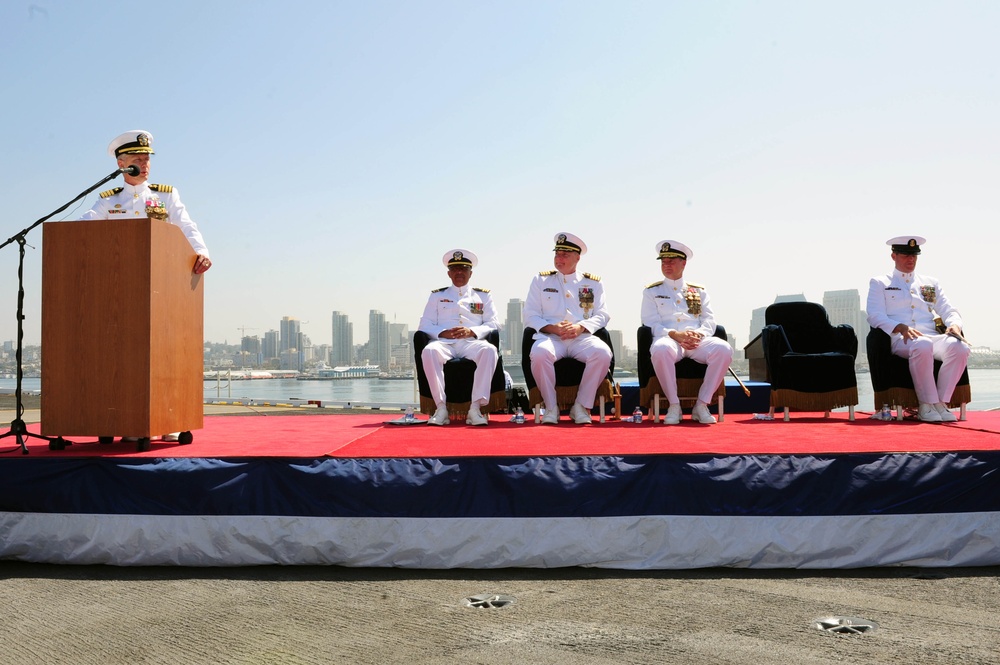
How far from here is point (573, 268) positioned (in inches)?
209

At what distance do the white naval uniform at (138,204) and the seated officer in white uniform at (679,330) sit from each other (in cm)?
283

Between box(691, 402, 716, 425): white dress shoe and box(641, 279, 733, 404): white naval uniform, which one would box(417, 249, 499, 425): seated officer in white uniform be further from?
box(691, 402, 716, 425): white dress shoe

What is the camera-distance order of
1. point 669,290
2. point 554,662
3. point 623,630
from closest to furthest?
point 554,662
point 623,630
point 669,290

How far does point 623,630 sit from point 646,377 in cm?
268

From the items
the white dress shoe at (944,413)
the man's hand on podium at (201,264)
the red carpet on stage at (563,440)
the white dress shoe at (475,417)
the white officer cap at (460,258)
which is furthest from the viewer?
the white officer cap at (460,258)

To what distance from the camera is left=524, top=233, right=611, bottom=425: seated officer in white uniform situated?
474 centimetres

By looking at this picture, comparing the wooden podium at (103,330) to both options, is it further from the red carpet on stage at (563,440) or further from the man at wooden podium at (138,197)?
the man at wooden podium at (138,197)

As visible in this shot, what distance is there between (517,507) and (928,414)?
299 centimetres

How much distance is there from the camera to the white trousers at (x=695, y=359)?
4703 mm

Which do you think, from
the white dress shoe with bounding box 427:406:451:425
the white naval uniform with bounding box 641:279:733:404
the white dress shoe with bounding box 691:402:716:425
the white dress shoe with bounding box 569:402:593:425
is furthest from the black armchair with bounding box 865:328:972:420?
the white dress shoe with bounding box 427:406:451:425

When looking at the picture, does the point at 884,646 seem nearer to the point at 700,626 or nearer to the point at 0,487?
the point at 700,626

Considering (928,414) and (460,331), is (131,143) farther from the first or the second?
(928,414)

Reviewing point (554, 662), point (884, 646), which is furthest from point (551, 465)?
point (884, 646)

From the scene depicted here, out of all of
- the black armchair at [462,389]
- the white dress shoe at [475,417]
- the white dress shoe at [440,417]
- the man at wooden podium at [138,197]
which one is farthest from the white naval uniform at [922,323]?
the man at wooden podium at [138,197]
